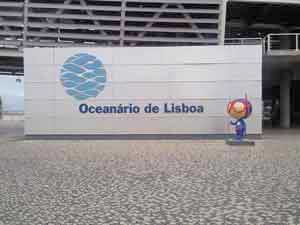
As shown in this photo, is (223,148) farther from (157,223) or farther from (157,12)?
(157,12)

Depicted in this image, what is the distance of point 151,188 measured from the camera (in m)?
9.48

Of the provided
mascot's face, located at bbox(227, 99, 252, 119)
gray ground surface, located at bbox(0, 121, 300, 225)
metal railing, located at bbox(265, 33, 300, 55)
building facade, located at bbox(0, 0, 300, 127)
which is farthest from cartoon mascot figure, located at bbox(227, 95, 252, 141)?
building facade, located at bbox(0, 0, 300, 127)

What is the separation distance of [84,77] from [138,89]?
2.45 metres

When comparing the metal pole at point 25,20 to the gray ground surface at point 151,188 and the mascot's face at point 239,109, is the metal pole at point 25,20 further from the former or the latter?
the gray ground surface at point 151,188

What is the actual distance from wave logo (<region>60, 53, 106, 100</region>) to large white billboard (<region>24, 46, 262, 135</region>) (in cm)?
4

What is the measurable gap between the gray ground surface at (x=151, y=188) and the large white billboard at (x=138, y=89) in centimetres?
681

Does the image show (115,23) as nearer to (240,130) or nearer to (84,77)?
(84,77)

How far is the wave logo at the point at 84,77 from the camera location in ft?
75.6

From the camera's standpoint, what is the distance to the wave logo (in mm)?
23031

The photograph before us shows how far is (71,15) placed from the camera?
107 ft

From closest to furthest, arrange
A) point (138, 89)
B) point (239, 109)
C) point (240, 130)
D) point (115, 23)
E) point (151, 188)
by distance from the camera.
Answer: point (151, 188)
point (240, 130)
point (239, 109)
point (138, 89)
point (115, 23)

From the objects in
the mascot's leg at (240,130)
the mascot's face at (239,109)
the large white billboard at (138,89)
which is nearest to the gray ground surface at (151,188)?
the mascot's leg at (240,130)

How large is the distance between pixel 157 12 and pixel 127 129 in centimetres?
1190

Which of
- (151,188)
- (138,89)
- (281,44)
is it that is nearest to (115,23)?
(281,44)
